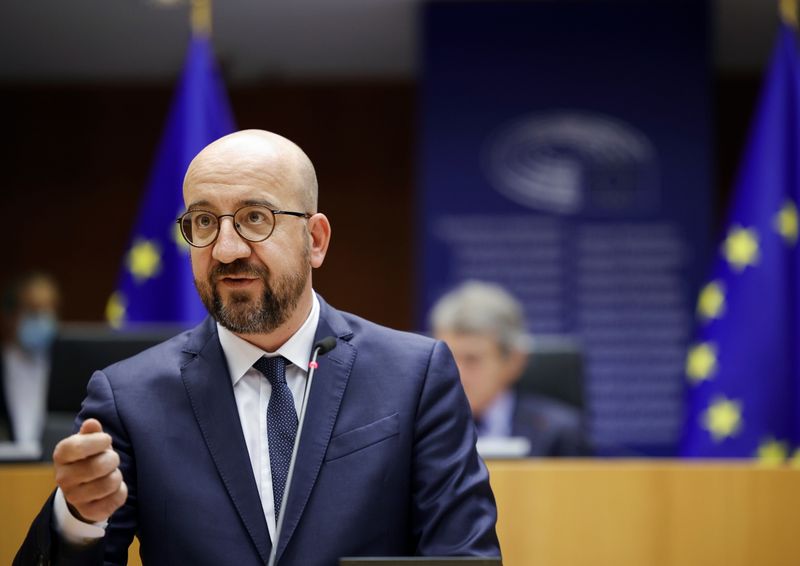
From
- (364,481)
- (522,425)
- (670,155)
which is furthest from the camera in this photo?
(670,155)

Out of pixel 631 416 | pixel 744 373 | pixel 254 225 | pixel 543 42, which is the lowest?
pixel 631 416

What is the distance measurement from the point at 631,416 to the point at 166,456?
4.50 m

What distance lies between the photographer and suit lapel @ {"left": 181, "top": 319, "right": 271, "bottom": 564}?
1757 mm

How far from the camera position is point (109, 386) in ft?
6.04

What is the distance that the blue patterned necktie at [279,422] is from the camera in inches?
71.1

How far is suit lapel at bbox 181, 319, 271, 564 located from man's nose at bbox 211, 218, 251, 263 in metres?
0.20

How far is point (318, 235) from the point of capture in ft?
6.29

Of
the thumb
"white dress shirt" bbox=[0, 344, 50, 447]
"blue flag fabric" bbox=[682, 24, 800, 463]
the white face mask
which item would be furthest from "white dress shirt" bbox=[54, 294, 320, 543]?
the white face mask

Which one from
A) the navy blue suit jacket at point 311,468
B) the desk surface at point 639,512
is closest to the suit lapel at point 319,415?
the navy blue suit jacket at point 311,468

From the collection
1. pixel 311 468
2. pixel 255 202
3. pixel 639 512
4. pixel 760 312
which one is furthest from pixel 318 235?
pixel 760 312

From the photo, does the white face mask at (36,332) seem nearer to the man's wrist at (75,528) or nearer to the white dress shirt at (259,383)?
the white dress shirt at (259,383)

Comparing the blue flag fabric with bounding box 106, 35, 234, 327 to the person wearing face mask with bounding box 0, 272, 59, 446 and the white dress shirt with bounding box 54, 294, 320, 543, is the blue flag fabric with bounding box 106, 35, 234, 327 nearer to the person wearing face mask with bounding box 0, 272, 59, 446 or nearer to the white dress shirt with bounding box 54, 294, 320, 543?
the person wearing face mask with bounding box 0, 272, 59, 446

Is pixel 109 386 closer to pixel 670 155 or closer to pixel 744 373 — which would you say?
pixel 744 373

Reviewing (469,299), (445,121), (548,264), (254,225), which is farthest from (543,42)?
(254,225)
